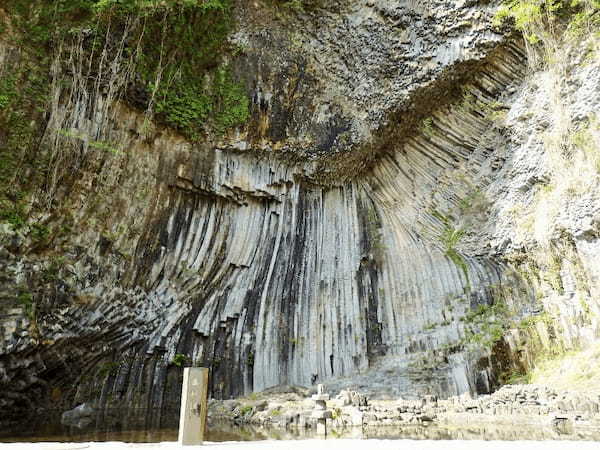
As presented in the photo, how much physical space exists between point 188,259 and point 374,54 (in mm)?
8573

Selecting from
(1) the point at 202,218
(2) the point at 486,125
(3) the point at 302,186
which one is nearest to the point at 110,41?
(1) the point at 202,218

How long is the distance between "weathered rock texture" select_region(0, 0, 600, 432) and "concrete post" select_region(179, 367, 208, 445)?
19.6 feet

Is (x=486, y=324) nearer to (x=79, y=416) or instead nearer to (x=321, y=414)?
(x=321, y=414)

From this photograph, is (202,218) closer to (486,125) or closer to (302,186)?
(302,186)

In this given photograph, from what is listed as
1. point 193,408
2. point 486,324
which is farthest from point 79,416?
point 486,324

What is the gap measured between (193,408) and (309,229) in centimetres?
1009

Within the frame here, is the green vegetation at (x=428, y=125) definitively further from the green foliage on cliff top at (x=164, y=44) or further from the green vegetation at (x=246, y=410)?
the green vegetation at (x=246, y=410)

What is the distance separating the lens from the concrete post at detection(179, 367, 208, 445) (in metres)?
4.55

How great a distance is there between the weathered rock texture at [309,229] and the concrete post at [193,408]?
597cm

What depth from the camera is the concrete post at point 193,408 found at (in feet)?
14.9

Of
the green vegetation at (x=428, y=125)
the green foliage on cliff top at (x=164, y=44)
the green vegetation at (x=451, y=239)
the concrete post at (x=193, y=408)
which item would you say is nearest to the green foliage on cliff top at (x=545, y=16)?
the green vegetation at (x=428, y=125)

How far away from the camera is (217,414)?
991cm

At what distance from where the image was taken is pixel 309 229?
14.5 metres

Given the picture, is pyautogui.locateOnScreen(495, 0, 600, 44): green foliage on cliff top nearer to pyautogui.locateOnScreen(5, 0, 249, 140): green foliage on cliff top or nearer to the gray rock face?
pyautogui.locateOnScreen(5, 0, 249, 140): green foliage on cliff top
